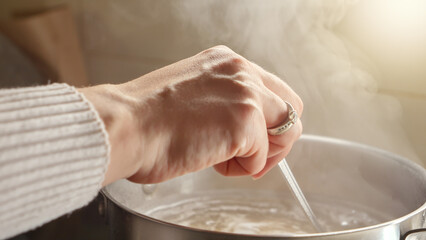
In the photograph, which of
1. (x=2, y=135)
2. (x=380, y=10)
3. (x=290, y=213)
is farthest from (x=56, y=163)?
(x=380, y=10)

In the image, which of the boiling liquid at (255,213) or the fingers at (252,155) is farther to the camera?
the boiling liquid at (255,213)

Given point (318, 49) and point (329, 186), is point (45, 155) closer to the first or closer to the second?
point (329, 186)

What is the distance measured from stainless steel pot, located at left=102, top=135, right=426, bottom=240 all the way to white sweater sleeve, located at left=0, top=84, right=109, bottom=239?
85mm

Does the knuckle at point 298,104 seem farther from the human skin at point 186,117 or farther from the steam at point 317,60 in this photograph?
the steam at point 317,60

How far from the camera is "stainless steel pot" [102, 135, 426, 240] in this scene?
20.7 inches

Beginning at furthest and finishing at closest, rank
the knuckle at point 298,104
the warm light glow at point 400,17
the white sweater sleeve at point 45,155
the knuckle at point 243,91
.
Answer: the warm light glow at point 400,17 → the knuckle at point 298,104 → the knuckle at point 243,91 → the white sweater sleeve at point 45,155

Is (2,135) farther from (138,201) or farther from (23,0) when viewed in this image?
(23,0)

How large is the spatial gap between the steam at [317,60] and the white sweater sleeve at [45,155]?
574 millimetres

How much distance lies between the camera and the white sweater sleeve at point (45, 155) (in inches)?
17.2

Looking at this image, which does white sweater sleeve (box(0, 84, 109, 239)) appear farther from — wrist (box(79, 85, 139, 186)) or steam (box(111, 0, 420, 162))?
steam (box(111, 0, 420, 162))

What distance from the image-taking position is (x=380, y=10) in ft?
2.93

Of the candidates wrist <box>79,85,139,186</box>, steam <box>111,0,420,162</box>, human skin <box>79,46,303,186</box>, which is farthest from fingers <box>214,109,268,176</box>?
steam <box>111,0,420,162</box>

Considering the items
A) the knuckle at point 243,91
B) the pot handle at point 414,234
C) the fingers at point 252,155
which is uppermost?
the knuckle at point 243,91

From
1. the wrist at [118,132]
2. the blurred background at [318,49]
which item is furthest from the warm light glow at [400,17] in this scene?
the wrist at [118,132]
